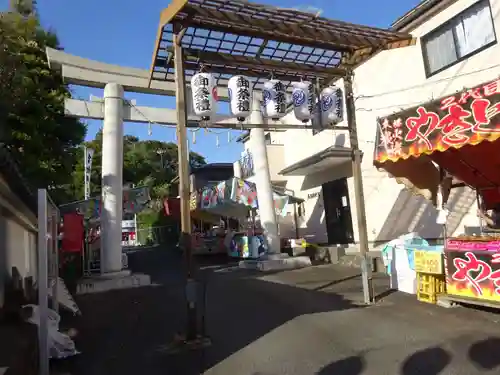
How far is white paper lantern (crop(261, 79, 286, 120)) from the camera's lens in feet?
32.0

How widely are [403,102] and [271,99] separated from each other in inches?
205

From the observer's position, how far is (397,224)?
13578 mm

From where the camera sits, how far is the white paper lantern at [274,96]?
384 inches

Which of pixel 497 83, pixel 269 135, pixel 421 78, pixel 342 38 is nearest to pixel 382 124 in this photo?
pixel 497 83

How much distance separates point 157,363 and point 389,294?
5629mm

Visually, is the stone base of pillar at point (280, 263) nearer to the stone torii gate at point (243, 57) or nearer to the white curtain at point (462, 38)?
the stone torii gate at point (243, 57)

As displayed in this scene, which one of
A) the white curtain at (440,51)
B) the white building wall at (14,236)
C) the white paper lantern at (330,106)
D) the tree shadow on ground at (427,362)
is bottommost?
the tree shadow on ground at (427,362)

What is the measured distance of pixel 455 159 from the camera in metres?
9.04

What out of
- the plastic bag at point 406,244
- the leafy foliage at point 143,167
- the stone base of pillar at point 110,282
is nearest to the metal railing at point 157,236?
the leafy foliage at point 143,167

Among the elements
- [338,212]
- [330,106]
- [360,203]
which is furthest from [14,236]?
[338,212]

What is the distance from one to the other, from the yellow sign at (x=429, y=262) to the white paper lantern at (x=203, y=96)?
5.13m

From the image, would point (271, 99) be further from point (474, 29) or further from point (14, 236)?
point (14, 236)

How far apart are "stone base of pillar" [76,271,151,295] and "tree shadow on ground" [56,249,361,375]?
0.59 meters

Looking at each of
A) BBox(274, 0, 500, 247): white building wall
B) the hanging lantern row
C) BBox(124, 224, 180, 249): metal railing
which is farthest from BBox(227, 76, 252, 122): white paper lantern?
BBox(124, 224, 180, 249): metal railing
